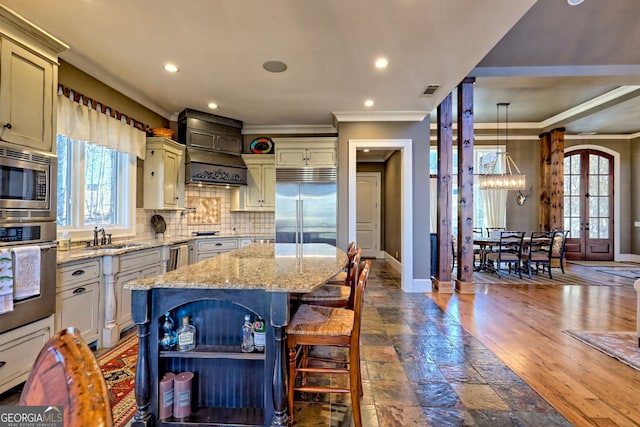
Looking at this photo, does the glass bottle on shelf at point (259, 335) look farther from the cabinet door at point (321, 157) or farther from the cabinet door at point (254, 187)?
the cabinet door at point (254, 187)

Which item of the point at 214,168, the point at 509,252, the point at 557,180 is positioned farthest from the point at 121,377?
the point at 557,180

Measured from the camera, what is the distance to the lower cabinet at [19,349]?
186 centimetres

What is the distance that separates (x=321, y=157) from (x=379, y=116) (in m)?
1.06

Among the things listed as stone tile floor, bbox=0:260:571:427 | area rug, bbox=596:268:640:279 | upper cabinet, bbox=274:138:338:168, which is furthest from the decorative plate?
area rug, bbox=596:268:640:279

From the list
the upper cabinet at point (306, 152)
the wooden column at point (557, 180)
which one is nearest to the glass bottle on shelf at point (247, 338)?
the upper cabinet at point (306, 152)

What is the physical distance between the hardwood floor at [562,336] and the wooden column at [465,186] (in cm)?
34

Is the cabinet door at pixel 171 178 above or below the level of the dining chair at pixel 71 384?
above

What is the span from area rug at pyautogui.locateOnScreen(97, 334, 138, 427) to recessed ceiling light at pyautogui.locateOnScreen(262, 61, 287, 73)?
2.89 meters

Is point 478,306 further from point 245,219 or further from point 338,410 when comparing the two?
point 245,219

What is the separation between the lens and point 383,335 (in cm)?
302

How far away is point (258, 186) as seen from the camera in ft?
17.4

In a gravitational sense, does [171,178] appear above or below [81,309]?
above

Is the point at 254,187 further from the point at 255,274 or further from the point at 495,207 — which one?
A: the point at 495,207

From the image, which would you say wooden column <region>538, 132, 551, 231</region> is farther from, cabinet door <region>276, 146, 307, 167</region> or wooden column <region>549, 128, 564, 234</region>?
cabinet door <region>276, 146, 307, 167</region>
